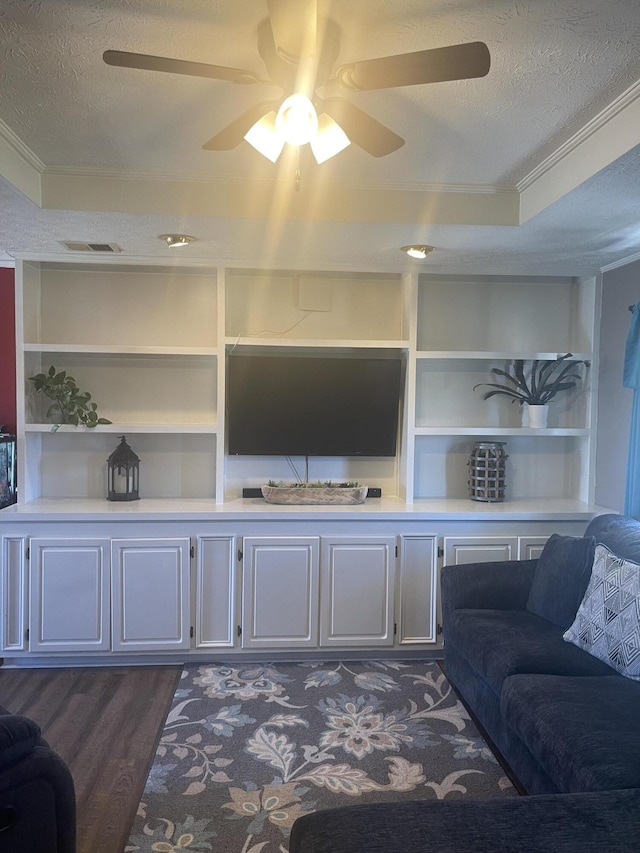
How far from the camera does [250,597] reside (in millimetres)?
3533

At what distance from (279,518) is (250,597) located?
0.48 m

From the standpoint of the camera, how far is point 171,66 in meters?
1.53

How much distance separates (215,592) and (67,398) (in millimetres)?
1443

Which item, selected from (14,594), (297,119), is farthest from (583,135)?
(14,594)

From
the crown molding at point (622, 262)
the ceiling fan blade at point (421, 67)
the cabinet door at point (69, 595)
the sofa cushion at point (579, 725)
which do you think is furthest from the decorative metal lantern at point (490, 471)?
the ceiling fan blade at point (421, 67)

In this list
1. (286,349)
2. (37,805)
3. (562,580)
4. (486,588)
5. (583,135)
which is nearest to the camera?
(37,805)

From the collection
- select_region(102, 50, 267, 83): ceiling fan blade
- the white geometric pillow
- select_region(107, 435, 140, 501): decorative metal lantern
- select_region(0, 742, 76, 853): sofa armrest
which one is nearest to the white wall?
the white geometric pillow

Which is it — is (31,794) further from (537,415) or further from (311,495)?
(537,415)

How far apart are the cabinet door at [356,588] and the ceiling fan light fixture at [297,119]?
2.35 metres

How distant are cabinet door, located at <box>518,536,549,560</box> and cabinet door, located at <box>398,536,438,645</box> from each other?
0.51 meters

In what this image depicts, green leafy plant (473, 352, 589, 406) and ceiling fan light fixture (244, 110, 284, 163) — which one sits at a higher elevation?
ceiling fan light fixture (244, 110, 284, 163)

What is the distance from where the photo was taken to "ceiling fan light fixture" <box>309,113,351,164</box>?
1849 millimetres

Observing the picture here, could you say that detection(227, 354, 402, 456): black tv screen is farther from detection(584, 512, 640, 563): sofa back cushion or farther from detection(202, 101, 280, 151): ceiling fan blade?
detection(202, 101, 280, 151): ceiling fan blade

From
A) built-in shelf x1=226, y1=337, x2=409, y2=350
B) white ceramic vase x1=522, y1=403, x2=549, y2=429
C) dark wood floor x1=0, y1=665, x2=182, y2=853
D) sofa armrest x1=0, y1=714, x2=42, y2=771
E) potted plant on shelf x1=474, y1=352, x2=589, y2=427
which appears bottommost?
dark wood floor x1=0, y1=665, x2=182, y2=853
